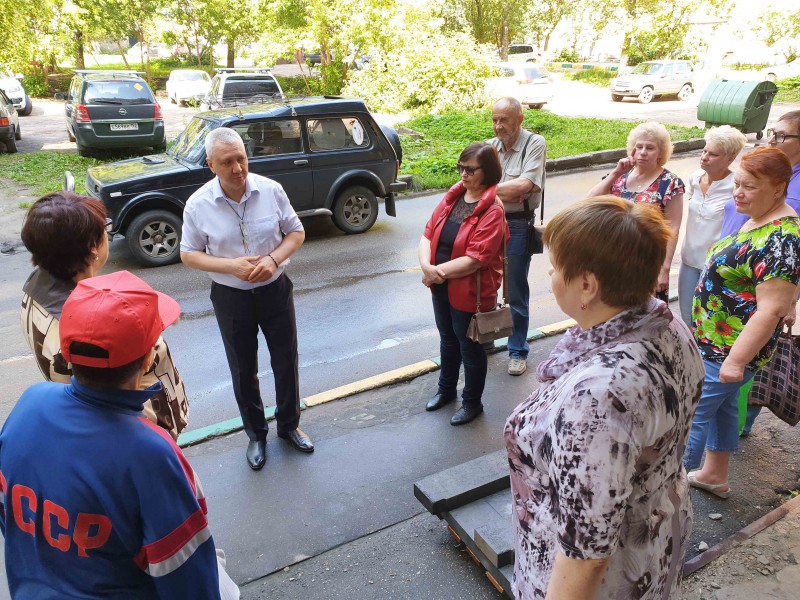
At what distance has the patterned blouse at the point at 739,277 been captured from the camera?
2754 mm

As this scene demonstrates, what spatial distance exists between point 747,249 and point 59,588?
2980 mm

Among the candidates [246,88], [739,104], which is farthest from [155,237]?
[739,104]

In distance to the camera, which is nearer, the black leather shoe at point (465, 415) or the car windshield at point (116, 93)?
the black leather shoe at point (465, 415)

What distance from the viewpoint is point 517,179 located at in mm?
4426

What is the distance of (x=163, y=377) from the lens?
2.29 meters

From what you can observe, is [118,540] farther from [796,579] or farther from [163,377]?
[796,579]

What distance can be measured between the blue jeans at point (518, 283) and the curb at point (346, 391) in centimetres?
40

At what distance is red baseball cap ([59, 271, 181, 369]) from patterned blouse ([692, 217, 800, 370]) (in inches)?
102

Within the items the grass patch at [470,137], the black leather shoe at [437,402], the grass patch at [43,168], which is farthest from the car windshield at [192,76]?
the black leather shoe at [437,402]

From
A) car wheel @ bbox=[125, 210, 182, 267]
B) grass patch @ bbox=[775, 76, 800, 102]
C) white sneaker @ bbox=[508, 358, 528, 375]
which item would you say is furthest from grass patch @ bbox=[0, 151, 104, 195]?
grass patch @ bbox=[775, 76, 800, 102]

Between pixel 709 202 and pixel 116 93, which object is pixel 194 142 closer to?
pixel 709 202

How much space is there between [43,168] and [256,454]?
12.4 metres

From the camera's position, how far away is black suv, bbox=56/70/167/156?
13633 mm

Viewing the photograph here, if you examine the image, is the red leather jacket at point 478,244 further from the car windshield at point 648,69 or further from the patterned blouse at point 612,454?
the car windshield at point 648,69
